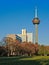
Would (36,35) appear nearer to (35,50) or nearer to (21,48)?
(35,50)

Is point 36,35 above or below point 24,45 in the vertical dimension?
above

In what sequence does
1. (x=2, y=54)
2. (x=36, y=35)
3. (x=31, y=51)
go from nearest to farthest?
(x=2, y=54) < (x=31, y=51) < (x=36, y=35)

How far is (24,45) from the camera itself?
12781 cm

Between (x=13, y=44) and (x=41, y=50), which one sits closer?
(x=13, y=44)

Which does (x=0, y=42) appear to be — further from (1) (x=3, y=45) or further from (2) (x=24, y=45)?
(2) (x=24, y=45)

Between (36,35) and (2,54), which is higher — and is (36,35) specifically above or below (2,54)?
above

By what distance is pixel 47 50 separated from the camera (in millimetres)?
137500

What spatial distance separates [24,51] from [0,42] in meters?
17.6

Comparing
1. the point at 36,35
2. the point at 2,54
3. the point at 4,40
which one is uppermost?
the point at 36,35

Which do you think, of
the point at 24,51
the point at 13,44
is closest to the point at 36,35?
the point at 24,51

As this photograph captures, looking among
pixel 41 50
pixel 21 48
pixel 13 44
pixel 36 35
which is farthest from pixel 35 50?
pixel 36 35

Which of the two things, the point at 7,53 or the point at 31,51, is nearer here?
the point at 7,53

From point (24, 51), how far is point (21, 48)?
526cm

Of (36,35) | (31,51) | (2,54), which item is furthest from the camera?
(36,35)
